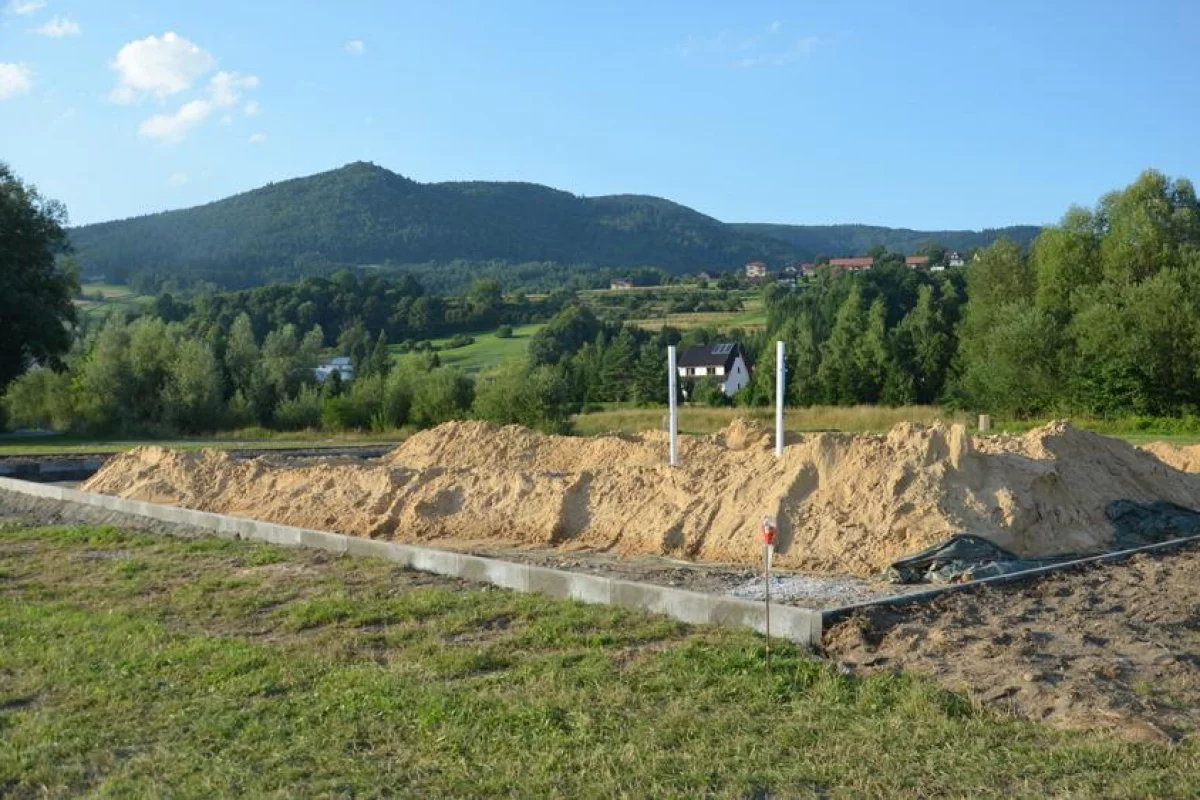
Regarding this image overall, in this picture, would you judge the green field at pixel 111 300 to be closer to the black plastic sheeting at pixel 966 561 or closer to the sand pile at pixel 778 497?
the sand pile at pixel 778 497

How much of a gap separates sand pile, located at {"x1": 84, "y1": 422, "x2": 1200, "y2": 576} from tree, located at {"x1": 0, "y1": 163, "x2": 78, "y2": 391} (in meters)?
20.8

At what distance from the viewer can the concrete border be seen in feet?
25.2

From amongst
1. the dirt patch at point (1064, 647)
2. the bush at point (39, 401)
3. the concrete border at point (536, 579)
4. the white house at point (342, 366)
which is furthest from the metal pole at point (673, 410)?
the white house at point (342, 366)

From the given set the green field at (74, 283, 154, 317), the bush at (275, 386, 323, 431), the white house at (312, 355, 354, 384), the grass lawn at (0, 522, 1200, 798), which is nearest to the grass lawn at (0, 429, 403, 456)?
the bush at (275, 386, 323, 431)

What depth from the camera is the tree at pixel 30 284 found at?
34188mm

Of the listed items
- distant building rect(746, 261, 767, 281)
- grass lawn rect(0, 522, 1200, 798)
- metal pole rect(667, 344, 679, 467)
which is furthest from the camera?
distant building rect(746, 261, 767, 281)

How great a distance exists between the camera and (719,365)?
6931 cm

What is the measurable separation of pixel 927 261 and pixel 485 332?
150 feet

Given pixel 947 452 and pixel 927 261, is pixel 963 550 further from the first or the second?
pixel 927 261

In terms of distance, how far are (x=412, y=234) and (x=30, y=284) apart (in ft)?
351

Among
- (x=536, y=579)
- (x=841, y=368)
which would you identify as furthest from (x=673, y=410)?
(x=841, y=368)

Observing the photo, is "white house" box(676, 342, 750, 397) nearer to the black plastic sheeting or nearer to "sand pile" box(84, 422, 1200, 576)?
"sand pile" box(84, 422, 1200, 576)

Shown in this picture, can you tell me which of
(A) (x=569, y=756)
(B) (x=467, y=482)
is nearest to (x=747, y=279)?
(B) (x=467, y=482)

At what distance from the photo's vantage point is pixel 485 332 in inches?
3526
